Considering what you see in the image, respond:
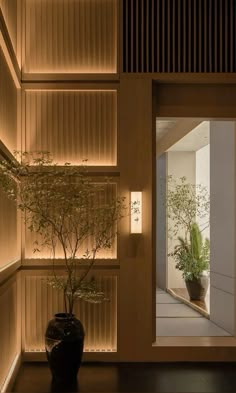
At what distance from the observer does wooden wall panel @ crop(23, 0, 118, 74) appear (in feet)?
16.4

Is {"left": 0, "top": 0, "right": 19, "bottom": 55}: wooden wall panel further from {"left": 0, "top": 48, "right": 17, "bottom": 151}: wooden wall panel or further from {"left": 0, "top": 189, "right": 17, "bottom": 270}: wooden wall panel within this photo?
{"left": 0, "top": 189, "right": 17, "bottom": 270}: wooden wall panel

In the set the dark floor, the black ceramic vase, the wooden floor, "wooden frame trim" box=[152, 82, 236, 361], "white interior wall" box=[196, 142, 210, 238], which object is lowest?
the wooden floor

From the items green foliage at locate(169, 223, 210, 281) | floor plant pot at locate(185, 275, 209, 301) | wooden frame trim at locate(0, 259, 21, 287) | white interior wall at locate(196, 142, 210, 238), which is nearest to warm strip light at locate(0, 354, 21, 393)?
wooden frame trim at locate(0, 259, 21, 287)

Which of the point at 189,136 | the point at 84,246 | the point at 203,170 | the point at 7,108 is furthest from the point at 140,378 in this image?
the point at 203,170

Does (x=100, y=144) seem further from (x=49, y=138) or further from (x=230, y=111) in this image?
(x=230, y=111)

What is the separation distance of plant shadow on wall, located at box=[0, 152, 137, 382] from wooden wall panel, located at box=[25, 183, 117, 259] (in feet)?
0.03

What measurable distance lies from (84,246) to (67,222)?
1.03 feet

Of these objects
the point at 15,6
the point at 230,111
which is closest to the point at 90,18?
the point at 15,6

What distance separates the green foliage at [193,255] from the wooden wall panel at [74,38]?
175 inches

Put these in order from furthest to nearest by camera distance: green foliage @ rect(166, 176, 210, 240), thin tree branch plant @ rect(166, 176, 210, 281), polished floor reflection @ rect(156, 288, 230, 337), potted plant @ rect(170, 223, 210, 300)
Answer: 1. green foliage @ rect(166, 176, 210, 240)
2. thin tree branch plant @ rect(166, 176, 210, 281)
3. potted plant @ rect(170, 223, 210, 300)
4. polished floor reflection @ rect(156, 288, 230, 337)

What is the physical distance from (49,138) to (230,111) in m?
1.98

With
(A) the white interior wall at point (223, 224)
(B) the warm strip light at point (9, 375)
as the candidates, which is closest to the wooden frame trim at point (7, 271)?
(B) the warm strip light at point (9, 375)

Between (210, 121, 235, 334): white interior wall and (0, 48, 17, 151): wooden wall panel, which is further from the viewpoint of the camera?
(210, 121, 235, 334): white interior wall

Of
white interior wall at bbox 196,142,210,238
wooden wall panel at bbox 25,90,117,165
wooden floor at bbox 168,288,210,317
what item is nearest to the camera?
wooden wall panel at bbox 25,90,117,165
